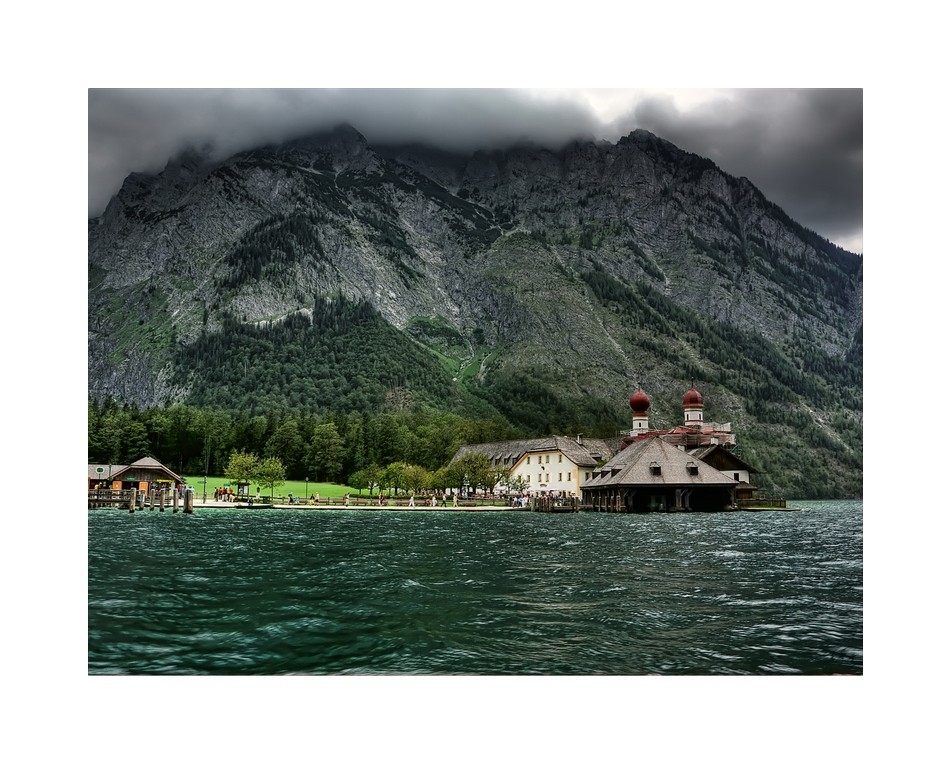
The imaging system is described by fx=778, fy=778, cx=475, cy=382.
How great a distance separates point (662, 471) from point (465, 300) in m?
82.1

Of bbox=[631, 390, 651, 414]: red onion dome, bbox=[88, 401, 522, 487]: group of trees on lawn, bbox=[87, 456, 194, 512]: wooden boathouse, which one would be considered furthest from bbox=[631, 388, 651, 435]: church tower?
bbox=[87, 456, 194, 512]: wooden boathouse

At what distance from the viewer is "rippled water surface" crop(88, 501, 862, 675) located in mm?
8336

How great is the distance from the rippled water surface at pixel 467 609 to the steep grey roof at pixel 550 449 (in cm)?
3364

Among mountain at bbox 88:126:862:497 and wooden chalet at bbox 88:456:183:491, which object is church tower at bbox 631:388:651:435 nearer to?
mountain at bbox 88:126:862:497

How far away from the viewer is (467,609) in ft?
33.7

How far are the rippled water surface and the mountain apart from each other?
89.8 feet

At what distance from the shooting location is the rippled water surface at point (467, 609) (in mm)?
8336

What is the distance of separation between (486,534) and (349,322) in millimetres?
86098

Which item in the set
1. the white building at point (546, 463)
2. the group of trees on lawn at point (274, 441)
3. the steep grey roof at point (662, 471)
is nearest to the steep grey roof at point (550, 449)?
the white building at point (546, 463)

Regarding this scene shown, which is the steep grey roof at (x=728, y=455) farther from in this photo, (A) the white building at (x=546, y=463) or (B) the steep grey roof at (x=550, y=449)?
(B) the steep grey roof at (x=550, y=449)

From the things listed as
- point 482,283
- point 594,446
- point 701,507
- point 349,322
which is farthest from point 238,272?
point 701,507

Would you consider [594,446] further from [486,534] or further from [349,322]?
[349,322]

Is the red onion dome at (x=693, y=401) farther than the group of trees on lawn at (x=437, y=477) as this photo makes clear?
Yes

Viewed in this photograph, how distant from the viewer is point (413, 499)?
42438 mm
